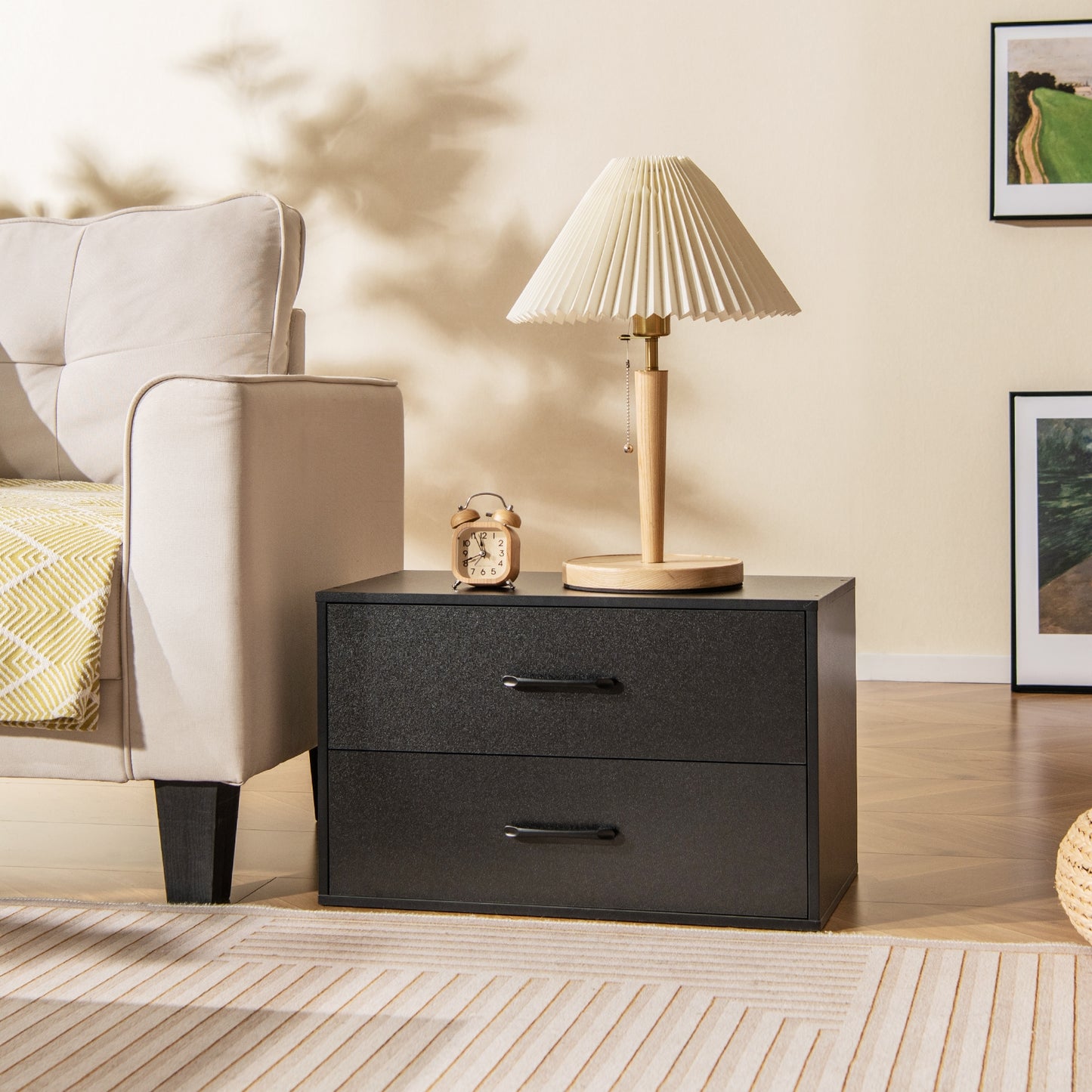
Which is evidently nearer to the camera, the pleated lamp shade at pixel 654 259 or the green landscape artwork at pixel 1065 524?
the pleated lamp shade at pixel 654 259

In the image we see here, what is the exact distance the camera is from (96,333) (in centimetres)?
214

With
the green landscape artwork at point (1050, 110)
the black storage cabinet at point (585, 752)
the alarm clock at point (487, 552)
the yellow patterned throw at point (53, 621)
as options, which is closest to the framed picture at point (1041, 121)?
the green landscape artwork at point (1050, 110)

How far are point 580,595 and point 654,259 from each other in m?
0.39

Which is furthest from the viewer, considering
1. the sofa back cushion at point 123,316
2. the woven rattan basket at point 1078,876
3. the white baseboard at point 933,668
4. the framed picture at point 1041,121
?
the white baseboard at point 933,668

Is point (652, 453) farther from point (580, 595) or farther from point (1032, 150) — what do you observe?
point (1032, 150)

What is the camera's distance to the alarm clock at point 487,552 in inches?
63.1

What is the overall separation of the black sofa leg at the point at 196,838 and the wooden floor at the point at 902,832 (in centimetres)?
6

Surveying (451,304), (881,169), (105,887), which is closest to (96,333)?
(105,887)

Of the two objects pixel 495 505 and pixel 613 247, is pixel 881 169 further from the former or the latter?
pixel 613 247

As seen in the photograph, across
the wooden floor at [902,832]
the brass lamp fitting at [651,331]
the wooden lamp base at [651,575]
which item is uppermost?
the brass lamp fitting at [651,331]

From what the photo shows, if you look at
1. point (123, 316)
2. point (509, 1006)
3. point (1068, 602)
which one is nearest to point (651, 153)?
point (1068, 602)

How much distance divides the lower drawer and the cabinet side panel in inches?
1.9

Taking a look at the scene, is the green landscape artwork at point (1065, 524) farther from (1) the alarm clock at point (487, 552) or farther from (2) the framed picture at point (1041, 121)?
(1) the alarm clock at point (487, 552)

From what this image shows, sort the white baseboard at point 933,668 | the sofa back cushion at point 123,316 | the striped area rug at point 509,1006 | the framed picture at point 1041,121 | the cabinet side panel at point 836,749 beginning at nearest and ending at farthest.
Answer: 1. the striped area rug at point 509,1006
2. the cabinet side panel at point 836,749
3. the sofa back cushion at point 123,316
4. the framed picture at point 1041,121
5. the white baseboard at point 933,668
